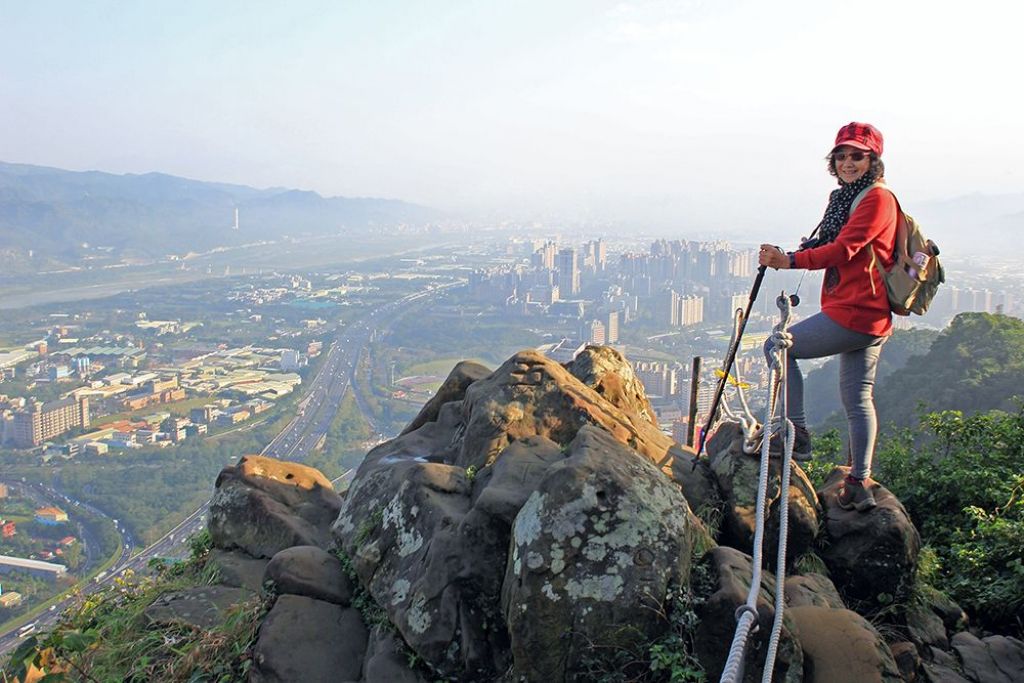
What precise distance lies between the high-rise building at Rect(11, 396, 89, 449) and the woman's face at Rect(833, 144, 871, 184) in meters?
41.2

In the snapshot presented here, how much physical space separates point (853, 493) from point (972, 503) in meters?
1.77

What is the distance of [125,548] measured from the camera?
80.7 ft

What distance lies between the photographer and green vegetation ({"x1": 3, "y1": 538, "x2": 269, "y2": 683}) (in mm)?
4508

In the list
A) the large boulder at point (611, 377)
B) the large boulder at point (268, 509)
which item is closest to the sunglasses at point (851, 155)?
the large boulder at point (611, 377)

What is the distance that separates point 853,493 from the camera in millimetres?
5211

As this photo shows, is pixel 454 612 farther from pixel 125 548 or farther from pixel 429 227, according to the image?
pixel 429 227

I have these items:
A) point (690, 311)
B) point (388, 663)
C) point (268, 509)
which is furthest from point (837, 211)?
point (690, 311)

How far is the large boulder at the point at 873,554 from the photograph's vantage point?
4.85 meters

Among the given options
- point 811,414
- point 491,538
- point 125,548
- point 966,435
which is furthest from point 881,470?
point 125,548

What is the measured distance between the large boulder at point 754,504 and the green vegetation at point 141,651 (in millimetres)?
3129

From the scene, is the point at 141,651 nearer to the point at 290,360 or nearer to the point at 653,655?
the point at 653,655

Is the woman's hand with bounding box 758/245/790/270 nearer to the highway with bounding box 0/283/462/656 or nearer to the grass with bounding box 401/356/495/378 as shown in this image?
the highway with bounding box 0/283/462/656

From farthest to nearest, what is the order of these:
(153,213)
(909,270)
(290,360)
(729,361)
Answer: (153,213) < (290,360) < (729,361) < (909,270)

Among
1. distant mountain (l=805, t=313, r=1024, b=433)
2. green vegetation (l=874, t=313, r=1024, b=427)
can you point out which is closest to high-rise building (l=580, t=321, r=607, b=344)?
distant mountain (l=805, t=313, r=1024, b=433)
